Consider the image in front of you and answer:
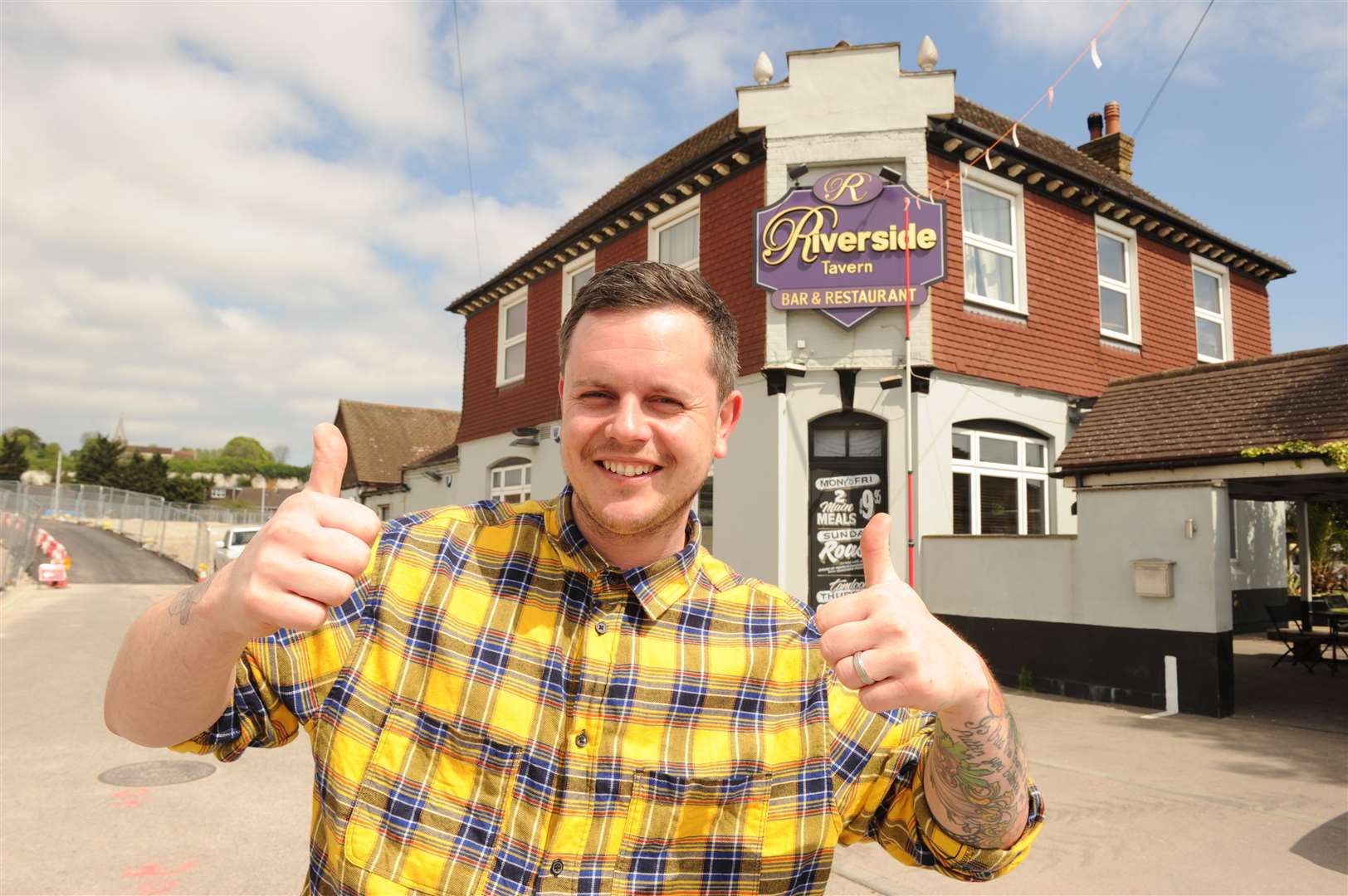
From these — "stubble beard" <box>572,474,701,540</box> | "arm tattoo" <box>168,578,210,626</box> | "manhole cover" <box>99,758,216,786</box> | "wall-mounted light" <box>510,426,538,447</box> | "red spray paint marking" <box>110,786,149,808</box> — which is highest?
"wall-mounted light" <box>510,426,538,447</box>

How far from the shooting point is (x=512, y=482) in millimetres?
18312

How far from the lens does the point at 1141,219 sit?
14.5 meters

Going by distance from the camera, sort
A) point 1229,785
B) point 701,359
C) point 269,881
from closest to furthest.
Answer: point 701,359 → point 269,881 → point 1229,785

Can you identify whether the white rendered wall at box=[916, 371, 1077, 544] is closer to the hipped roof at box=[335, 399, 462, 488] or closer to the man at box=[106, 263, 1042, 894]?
the man at box=[106, 263, 1042, 894]

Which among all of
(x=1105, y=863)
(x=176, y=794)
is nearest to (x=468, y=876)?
(x=1105, y=863)

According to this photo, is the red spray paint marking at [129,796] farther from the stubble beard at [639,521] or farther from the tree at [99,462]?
the tree at [99,462]

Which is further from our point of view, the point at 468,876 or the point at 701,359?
the point at 701,359

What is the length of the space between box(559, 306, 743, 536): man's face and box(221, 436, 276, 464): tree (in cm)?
16053

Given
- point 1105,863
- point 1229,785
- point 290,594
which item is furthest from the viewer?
point 1229,785

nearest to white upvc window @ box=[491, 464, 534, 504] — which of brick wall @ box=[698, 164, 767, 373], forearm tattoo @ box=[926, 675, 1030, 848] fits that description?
brick wall @ box=[698, 164, 767, 373]

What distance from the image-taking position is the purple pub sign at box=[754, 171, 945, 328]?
11.6 metres

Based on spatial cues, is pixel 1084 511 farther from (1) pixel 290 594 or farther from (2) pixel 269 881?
(1) pixel 290 594

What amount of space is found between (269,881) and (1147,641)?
8848 millimetres

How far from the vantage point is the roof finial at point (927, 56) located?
12.1 metres
